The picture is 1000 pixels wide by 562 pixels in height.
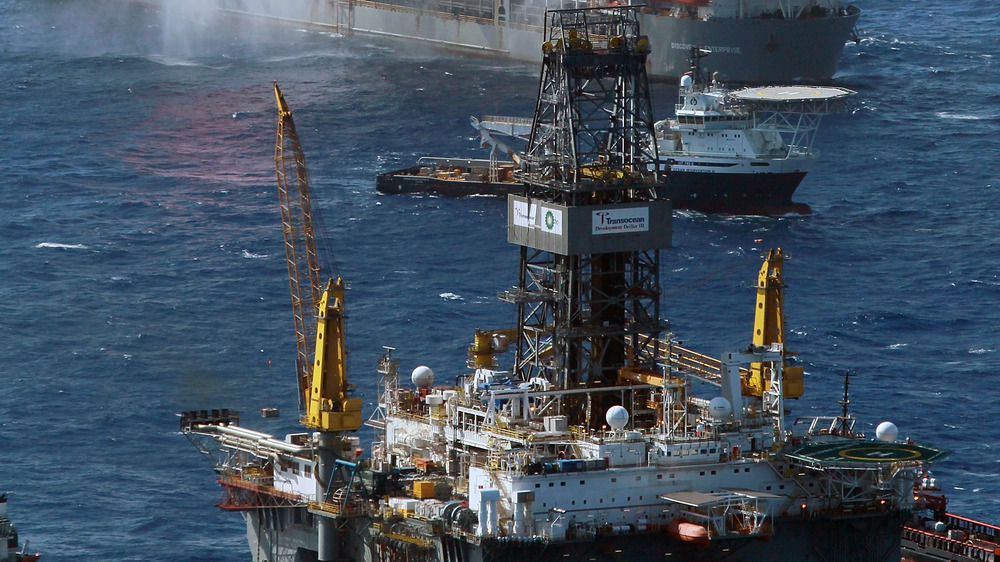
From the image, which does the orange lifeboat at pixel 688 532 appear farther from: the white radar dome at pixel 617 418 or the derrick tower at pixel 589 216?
the derrick tower at pixel 589 216

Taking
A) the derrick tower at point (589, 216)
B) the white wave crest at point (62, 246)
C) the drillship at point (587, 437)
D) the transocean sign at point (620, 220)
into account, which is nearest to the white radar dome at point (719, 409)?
the drillship at point (587, 437)

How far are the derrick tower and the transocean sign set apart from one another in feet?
0.17

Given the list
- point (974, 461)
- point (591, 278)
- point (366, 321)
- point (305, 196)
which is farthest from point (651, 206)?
point (366, 321)

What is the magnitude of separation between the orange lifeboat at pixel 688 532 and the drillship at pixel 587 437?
121 millimetres

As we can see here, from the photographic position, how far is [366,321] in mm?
172625

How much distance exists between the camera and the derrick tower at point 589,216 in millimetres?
111625

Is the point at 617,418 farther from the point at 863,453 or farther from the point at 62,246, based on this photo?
the point at 62,246

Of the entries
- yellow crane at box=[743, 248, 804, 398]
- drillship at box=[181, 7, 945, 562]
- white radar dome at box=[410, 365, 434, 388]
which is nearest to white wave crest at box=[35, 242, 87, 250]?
drillship at box=[181, 7, 945, 562]

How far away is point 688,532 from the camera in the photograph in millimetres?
103625

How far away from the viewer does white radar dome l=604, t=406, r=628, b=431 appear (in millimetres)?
105125

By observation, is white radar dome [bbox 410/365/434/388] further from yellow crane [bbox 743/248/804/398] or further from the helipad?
the helipad

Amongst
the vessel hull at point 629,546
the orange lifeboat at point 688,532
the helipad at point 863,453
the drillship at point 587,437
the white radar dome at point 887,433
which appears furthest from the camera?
the white radar dome at point 887,433

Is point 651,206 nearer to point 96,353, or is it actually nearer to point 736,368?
point 736,368

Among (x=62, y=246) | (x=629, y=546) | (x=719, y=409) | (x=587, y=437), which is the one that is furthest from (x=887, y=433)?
(x=62, y=246)
